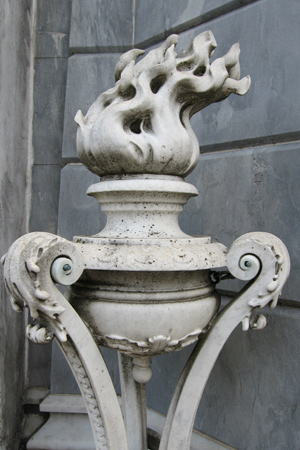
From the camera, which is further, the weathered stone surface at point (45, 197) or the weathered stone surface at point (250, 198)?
the weathered stone surface at point (45, 197)

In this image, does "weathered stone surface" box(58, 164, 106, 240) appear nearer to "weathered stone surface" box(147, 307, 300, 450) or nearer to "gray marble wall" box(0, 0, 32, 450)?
"gray marble wall" box(0, 0, 32, 450)

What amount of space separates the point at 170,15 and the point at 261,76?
0.65 metres

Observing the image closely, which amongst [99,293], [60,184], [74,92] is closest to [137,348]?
[99,293]

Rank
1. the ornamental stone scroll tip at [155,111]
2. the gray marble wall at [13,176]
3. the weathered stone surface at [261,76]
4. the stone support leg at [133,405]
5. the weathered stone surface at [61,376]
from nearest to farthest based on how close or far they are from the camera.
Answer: the ornamental stone scroll tip at [155,111], the stone support leg at [133,405], the weathered stone surface at [261,76], the gray marble wall at [13,176], the weathered stone surface at [61,376]

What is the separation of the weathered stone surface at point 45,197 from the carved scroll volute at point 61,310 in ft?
3.71

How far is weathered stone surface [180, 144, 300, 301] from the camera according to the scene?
5.57 feet

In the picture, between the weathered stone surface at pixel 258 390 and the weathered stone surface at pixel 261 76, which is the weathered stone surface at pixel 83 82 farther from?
the weathered stone surface at pixel 258 390

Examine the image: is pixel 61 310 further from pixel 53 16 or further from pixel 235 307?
pixel 53 16

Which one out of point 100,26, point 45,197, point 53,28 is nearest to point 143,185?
point 45,197

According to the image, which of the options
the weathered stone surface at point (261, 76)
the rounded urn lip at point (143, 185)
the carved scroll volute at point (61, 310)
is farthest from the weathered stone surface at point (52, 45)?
the carved scroll volute at point (61, 310)

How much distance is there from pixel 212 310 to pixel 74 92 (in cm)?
150

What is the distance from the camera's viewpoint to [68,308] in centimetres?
120

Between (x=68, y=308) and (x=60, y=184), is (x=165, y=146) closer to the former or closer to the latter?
(x=68, y=308)

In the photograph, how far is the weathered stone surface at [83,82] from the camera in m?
2.30
